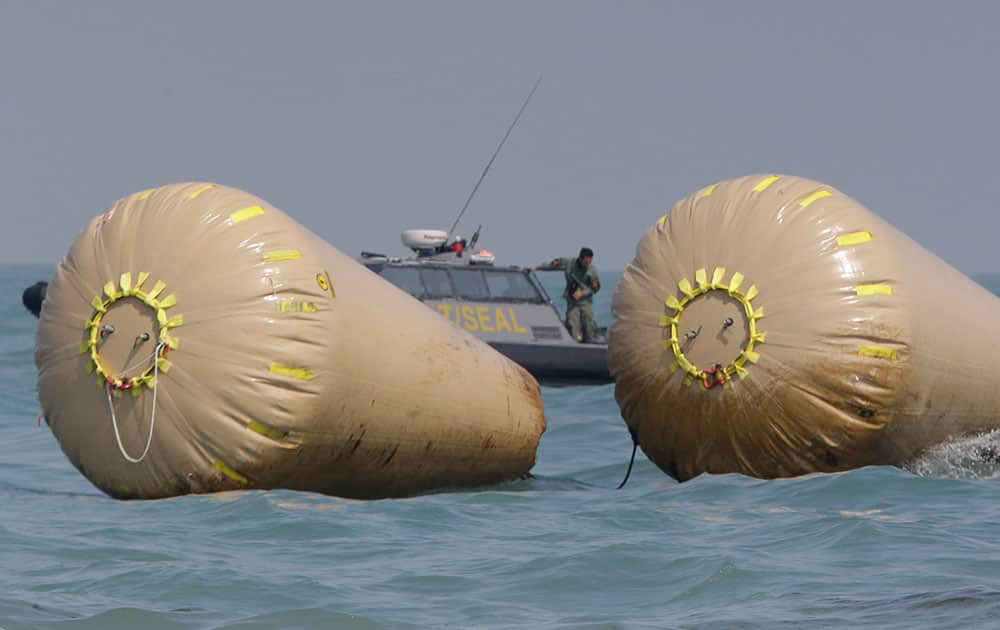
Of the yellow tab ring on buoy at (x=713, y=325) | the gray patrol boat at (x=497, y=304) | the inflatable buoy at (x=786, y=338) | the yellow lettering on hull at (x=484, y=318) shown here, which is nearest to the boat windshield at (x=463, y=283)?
the gray patrol boat at (x=497, y=304)

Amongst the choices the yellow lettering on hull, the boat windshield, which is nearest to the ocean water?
the yellow lettering on hull

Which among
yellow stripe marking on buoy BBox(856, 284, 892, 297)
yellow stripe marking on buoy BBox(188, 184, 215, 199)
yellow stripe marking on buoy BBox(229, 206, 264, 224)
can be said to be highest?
yellow stripe marking on buoy BBox(188, 184, 215, 199)

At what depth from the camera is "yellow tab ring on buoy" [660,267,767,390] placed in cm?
955

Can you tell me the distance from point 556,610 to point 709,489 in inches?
118

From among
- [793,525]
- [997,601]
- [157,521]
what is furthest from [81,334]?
[997,601]

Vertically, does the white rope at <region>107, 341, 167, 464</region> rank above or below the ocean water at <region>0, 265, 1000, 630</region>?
above

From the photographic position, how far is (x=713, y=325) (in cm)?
968

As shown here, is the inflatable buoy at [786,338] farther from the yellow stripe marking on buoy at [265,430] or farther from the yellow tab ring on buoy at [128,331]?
the yellow tab ring on buoy at [128,331]

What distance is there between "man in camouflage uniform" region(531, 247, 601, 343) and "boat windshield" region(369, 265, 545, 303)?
0.98 ft

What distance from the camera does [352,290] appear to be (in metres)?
9.33

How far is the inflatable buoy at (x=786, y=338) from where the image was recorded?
9469 millimetres

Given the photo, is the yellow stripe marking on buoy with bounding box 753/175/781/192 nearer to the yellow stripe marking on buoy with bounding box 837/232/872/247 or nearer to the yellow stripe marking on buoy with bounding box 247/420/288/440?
the yellow stripe marking on buoy with bounding box 837/232/872/247

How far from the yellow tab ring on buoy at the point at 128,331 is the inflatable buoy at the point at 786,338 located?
2868mm

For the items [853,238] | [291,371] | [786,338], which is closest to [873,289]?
[853,238]
